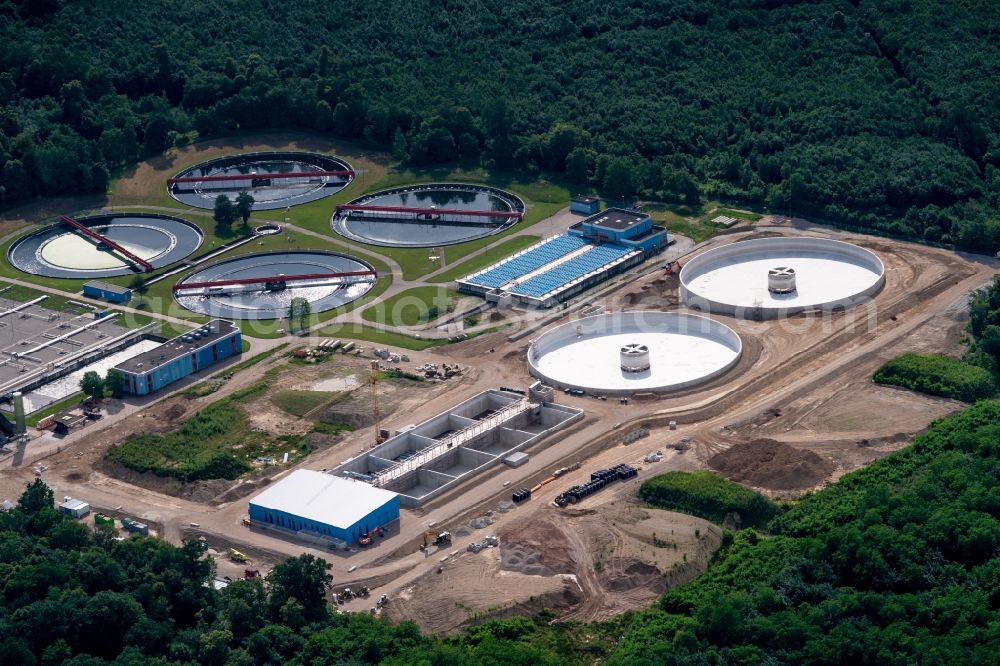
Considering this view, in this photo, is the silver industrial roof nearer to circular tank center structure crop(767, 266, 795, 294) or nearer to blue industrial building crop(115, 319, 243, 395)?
blue industrial building crop(115, 319, 243, 395)

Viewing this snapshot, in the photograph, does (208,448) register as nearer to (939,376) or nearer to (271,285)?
(271,285)

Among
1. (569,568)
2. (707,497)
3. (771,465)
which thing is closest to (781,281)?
(771,465)

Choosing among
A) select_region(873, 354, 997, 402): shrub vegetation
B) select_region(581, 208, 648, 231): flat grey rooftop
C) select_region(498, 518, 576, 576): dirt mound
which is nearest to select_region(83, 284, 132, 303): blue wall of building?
select_region(581, 208, 648, 231): flat grey rooftop

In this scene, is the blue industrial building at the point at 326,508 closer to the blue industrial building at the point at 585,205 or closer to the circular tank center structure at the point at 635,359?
the circular tank center structure at the point at 635,359

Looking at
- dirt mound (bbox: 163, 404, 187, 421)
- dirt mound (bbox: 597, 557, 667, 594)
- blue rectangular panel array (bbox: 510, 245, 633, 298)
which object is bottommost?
dirt mound (bbox: 597, 557, 667, 594)

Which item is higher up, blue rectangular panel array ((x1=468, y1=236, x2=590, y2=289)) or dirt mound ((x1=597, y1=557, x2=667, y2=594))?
blue rectangular panel array ((x1=468, y1=236, x2=590, y2=289))

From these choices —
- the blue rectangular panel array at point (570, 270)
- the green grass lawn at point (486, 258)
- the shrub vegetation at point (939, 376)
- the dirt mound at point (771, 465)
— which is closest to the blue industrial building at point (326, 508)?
the dirt mound at point (771, 465)
